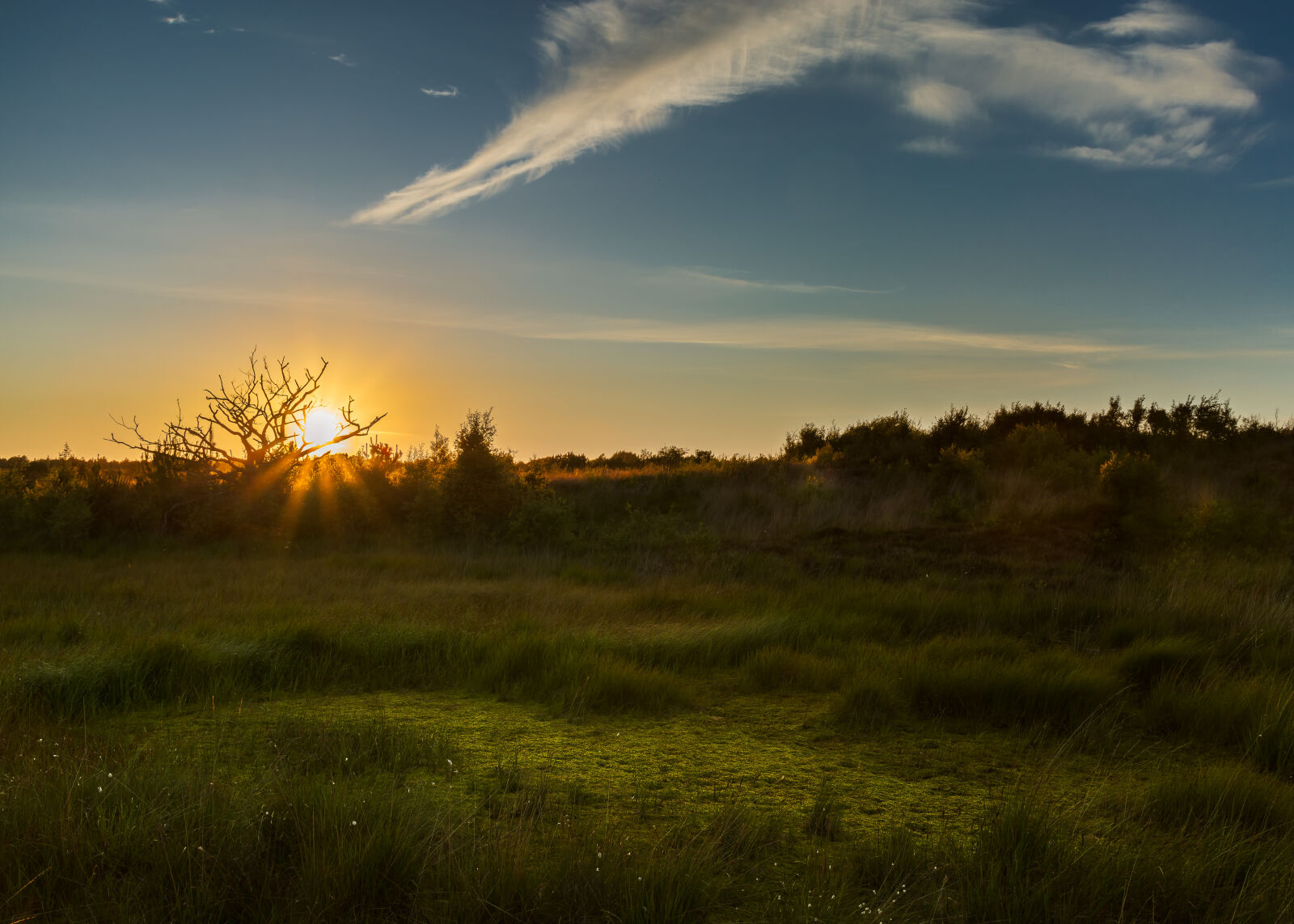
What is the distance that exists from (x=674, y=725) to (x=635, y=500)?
47.0 ft

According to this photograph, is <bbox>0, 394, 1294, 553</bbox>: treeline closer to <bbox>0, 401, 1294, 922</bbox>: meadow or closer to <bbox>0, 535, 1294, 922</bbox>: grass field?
<bbox>0, 401, 1294, 922</bbox>: meadow

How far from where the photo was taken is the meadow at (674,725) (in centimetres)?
288

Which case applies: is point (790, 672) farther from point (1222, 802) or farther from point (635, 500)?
point (635, 500)

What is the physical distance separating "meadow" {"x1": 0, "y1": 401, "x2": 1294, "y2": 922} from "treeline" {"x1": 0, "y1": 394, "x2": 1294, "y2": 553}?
245 millimetres

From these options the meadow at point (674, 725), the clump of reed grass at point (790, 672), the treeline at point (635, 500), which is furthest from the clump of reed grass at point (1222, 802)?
the treeline at point (635, 500)

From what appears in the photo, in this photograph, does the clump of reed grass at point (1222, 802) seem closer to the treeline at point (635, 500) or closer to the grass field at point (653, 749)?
the grass field at point (653, 749)

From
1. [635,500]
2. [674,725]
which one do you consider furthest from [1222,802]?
[635,500]

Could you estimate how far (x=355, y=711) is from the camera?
535 cm

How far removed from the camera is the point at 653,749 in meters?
4.75

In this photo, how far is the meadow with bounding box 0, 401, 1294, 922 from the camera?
2.88 m

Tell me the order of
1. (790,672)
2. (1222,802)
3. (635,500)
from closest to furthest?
1. (1222,802)
2. (790,672)
3. (635,500)

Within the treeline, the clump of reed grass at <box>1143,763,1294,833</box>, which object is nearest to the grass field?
the clump of reed grass at <box>1143,763,1294,833</box>

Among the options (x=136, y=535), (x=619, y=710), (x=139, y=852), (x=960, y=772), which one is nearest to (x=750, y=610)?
(x=619, y=710)

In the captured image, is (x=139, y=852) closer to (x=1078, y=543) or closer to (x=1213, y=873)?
(x=1213, y=873)
